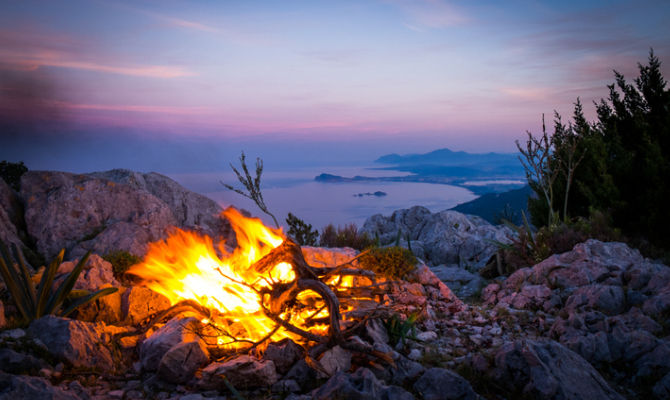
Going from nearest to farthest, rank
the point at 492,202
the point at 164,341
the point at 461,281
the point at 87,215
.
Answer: the point at 164,341 < the point at 87,215 < the point at 461,281 < the point at 492,202

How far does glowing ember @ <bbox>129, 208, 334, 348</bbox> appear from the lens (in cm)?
506

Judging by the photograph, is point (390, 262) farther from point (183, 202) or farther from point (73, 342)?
point (183, 202)

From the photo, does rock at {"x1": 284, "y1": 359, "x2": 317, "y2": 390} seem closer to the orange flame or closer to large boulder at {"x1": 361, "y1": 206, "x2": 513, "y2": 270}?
the orange flame

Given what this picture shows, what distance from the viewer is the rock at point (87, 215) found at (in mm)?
8711

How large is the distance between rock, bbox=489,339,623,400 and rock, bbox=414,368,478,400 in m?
0.56

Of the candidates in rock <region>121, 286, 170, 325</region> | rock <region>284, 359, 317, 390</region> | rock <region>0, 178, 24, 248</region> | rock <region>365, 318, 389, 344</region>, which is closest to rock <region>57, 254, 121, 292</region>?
rock <region>121, 286, 170, 325</region>

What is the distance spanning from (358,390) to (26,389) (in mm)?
2572

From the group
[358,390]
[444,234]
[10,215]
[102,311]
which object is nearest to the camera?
[358,390]

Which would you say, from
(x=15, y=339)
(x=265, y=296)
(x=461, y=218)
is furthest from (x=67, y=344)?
(x=461, y=218)

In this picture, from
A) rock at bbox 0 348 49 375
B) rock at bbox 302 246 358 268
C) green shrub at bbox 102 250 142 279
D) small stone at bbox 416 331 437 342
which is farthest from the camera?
rock at bbox 302 246 358 268

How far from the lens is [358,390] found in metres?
3.42

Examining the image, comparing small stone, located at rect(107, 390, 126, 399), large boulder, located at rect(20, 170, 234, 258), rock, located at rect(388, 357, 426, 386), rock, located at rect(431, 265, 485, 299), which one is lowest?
rock, located at rect(431, 265, 485, 299)

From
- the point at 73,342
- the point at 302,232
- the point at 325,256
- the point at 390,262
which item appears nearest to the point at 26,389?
the point at 73,342

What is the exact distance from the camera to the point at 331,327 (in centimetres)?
440
